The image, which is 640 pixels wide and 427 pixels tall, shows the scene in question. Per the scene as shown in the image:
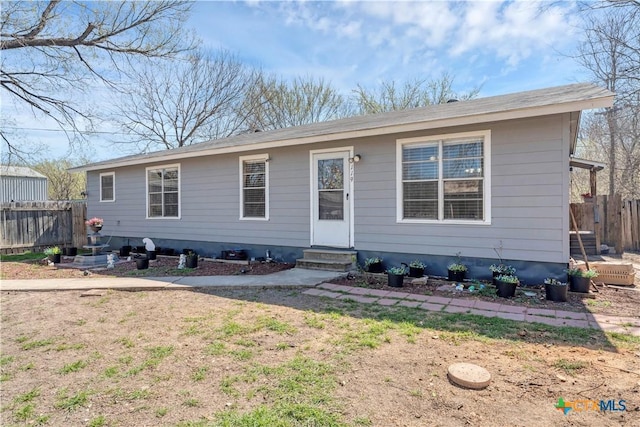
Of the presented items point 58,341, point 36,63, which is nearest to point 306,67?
point 36,63

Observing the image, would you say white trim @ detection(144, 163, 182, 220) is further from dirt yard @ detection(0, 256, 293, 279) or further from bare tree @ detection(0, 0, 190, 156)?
bare tree @ detection(0, 0, 190, 156)

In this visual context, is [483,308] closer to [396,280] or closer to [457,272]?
[457,272]

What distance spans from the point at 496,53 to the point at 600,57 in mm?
4922

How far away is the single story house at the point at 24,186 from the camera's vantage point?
2431 centimetres

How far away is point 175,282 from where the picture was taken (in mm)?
6273

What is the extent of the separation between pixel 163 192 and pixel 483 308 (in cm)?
896

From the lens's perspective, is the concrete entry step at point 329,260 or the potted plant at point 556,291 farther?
the concrete entry step at point 329,260

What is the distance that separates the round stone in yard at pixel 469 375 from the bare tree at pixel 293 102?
1654 cm

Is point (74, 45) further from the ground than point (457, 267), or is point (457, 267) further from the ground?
point (74, 45)

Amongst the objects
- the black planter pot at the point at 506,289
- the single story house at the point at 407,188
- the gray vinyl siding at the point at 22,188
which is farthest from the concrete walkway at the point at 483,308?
the gray vinyl siding at the point at 22,188

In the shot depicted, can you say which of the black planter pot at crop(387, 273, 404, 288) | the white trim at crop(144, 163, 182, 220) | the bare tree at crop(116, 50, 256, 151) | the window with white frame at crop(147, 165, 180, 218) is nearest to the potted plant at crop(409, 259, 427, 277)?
the black planter pot at crop(387, 273, 404, 288)

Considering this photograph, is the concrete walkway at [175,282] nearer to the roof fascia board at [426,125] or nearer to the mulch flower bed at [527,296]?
the mulch flower bed at [527,296]

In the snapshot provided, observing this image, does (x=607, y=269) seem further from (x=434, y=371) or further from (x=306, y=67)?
(x=306, y=67)

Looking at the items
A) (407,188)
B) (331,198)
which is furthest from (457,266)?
(331,198)
